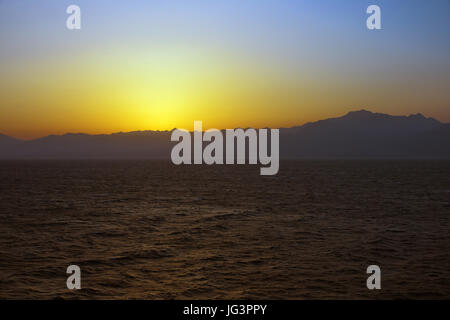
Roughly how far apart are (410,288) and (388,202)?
3379 cm

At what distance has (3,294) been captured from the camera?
15.6m
